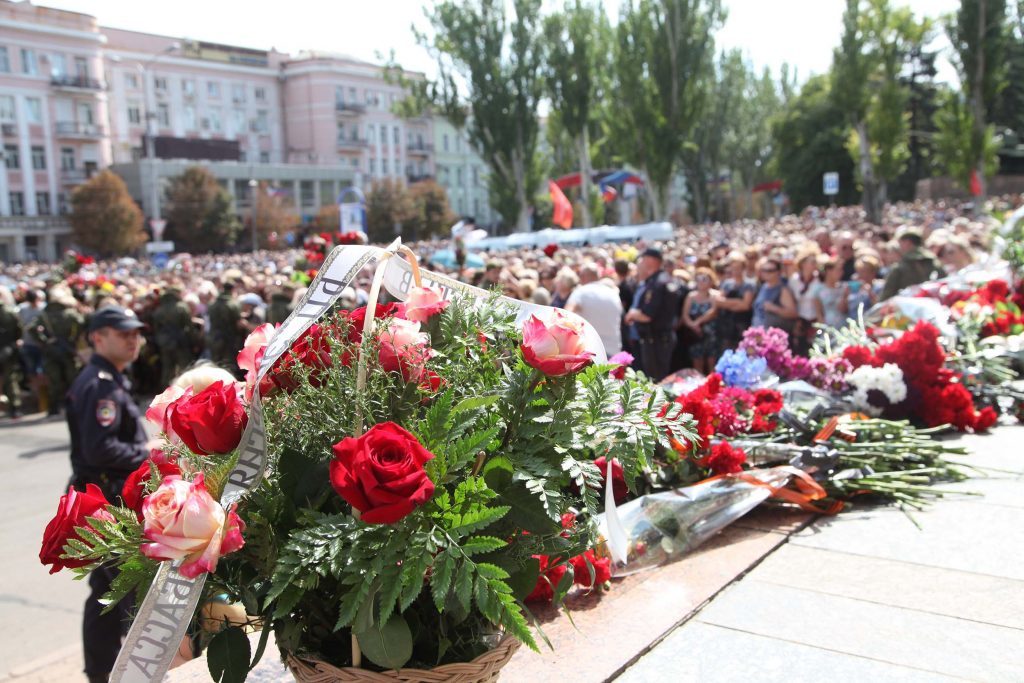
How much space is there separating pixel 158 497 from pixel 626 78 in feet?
133

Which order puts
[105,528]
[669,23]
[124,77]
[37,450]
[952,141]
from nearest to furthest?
[105,528] → [37,450] → [952,141] → [669,23] → [124,77]

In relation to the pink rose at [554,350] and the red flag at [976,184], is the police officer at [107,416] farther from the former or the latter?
the red flag at [976,184]

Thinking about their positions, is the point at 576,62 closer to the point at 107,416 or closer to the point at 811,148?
the point at 811,148

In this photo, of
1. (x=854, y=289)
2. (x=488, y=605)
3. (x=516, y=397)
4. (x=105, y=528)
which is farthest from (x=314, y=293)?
(x=854, y=289)

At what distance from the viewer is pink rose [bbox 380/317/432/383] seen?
1.70m

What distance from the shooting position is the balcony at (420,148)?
8850 cm

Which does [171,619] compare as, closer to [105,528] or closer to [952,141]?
[105,528]

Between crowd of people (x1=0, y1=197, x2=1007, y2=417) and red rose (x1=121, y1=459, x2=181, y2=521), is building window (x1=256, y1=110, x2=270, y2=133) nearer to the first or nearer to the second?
crowd of people (x1=0, y1=197, x2=1007, y2=417)

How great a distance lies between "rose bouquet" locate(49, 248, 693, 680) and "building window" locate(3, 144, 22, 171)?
2634 inches

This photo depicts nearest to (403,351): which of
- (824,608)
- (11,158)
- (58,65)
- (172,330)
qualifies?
(824,608)

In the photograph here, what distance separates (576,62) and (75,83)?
4108 cm

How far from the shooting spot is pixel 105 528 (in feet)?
5.05

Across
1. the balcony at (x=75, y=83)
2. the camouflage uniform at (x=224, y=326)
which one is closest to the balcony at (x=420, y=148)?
the balcony at (x=75, y=83)

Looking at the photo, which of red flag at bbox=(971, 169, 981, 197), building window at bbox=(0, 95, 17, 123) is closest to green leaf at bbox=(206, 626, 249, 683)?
red flag at bbox=(971, 169, 981, 197)
